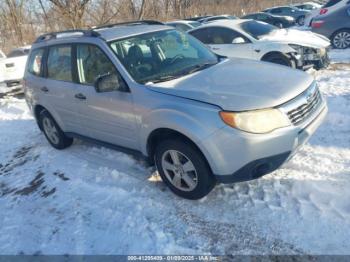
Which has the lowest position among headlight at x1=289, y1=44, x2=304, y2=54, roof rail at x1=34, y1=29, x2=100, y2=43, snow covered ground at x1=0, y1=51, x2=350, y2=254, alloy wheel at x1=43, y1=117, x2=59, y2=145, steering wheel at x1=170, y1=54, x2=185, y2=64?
snow covered ground at x1=0, y1=51, x2=350, y2=254

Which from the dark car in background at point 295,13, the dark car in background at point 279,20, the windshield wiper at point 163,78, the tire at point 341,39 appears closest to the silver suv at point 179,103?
the windshield wiper at point 163,78

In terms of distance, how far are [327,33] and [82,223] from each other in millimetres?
9956

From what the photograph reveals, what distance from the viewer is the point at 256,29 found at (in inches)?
310

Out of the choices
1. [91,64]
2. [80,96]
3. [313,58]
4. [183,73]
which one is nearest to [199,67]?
[183,73]

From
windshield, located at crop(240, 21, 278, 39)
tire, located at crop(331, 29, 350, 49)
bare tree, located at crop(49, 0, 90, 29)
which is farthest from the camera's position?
bare tree, located at crop(49, 0, 90, 29)

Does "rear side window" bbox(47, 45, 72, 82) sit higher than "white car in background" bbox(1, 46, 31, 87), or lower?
higher

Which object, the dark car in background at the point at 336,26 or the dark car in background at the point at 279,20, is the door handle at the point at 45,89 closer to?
the dark car in background at the point at 336,26

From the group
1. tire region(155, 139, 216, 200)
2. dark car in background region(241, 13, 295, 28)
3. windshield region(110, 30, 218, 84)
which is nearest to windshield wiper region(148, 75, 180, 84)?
windshield region(110, 30, 218, 84)

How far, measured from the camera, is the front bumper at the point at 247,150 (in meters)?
2.91

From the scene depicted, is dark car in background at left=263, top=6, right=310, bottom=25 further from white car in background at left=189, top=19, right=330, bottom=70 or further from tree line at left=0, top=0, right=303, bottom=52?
white car in background at left=189, top=19, right=330, bottom=70

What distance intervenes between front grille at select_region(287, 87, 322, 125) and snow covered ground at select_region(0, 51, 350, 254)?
30.9 inches

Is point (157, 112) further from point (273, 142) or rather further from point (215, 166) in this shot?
point (273, 142)

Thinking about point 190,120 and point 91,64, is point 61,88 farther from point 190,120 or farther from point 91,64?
point 190,120

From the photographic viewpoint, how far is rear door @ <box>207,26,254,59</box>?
24.8ft
